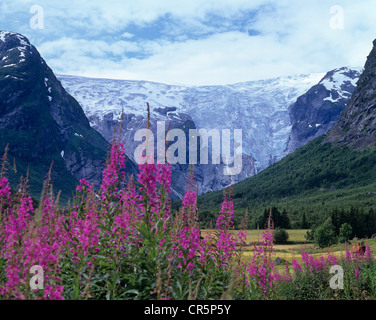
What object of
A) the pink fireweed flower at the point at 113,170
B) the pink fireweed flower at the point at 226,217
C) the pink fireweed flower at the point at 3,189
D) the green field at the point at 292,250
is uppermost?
the pink fireweed flower at the point at 113,170

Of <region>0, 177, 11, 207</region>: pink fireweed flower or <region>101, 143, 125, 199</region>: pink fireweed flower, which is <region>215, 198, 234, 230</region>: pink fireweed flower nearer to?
<region>101, 143, 125, 199</region>: pink fireweed flower

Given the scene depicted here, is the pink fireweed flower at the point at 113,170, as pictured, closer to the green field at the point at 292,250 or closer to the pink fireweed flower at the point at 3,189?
the pink fireweed flower at the point at 3,189

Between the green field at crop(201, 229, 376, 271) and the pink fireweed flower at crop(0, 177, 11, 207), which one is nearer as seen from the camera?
the pink fireweed flower at crop(0, 177, 11, 207)

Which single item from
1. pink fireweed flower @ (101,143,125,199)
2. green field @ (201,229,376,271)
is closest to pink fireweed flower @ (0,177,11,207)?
pink fireweed flower @ (101,143,125,199)

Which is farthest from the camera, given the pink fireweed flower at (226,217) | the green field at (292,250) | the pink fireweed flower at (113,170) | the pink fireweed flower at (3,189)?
the green field at (292,250)

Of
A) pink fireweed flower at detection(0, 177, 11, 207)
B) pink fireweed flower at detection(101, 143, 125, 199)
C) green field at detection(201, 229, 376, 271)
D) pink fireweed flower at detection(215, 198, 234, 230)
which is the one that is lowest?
green field at detection(201, 229, 376, 271)

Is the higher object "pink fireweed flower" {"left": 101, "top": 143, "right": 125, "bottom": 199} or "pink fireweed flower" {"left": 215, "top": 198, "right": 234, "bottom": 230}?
"pink fireweed flower" {"left": 101, "top": 143, "right": 125, "bottom": 199}

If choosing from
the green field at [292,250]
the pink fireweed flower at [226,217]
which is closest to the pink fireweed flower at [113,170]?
the pink fireweed flower at [226,217]

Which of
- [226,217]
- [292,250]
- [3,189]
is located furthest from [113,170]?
[292,250]

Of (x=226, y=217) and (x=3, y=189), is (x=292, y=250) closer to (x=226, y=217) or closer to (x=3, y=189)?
(x=226, y=217)

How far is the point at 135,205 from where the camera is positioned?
9.30 metres
